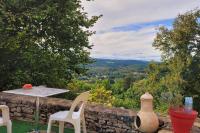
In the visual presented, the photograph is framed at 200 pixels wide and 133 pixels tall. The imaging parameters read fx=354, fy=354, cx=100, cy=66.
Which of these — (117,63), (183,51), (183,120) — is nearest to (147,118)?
(183,120)

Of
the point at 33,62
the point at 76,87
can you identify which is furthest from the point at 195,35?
the point at 33,62

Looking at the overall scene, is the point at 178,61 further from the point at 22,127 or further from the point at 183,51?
the point at 22,127

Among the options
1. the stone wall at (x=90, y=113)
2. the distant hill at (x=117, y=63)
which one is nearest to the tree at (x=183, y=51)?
the distant hill at (x=117, y=63)

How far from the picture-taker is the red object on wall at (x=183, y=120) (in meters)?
4.48

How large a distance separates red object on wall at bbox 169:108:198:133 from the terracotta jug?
0.54m

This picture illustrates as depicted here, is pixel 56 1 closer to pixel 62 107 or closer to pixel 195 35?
pixel 62 107

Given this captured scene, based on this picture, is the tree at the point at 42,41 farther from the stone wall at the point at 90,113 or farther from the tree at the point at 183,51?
the tree at the point at 183,51

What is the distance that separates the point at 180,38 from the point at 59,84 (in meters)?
11.1

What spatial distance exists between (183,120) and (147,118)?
27.7 inches

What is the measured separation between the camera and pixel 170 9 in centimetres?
1877

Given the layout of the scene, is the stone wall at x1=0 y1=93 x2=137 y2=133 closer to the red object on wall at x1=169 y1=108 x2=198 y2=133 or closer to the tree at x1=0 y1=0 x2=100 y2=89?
the red object on wall at x1=169 y1=108 x2=198 y2=133

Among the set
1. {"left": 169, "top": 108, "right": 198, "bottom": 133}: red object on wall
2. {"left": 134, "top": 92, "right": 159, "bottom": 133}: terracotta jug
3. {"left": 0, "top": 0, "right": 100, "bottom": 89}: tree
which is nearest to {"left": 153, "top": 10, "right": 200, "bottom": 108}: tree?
{"left": 0, "top": 0, "right": 100, "bottom": 89}: tree

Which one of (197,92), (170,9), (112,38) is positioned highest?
(170,9)

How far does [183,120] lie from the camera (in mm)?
4488
